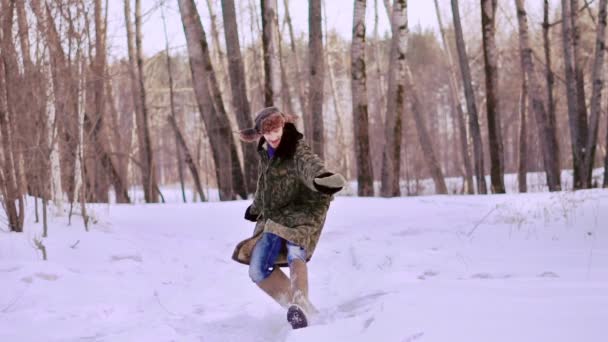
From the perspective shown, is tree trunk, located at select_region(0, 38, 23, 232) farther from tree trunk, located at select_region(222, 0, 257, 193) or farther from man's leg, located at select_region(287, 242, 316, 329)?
tree trunk, located at select_region(222, 0, 257, 193)

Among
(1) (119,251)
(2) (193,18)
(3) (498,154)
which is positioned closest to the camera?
(1) (119,251)

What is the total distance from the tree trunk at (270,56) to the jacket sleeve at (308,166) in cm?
739

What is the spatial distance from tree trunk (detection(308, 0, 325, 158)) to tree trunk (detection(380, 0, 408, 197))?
1.38 m

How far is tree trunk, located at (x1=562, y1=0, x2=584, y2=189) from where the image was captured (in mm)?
12125

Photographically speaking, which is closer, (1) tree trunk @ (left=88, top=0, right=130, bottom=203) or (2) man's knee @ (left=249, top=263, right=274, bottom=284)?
(2) man's knee @ (left=249, top=263, right=274, bottom=284)

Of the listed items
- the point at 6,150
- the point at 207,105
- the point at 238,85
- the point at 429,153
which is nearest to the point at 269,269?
the point at 6,150

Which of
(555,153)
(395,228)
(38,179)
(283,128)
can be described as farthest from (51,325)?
(555,153)

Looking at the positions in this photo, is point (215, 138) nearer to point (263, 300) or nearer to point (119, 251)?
point (119, 251)

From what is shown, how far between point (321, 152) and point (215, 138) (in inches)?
85.7

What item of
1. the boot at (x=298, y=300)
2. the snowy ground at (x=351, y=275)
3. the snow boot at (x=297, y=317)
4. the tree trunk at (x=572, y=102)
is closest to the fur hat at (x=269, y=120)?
the boot at (x=298, y=300)

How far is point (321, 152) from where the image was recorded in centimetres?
1208

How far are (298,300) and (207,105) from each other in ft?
27.3

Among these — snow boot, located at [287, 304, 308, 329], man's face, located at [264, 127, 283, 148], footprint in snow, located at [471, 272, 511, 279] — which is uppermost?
man's face, located at [264, 127, 283, 148]

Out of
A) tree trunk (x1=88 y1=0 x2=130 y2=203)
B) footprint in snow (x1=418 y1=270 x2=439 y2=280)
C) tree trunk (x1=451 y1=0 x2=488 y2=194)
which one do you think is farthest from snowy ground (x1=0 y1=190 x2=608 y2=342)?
tree trunk (x1=451 y1=0 x2=488 y2=194)
